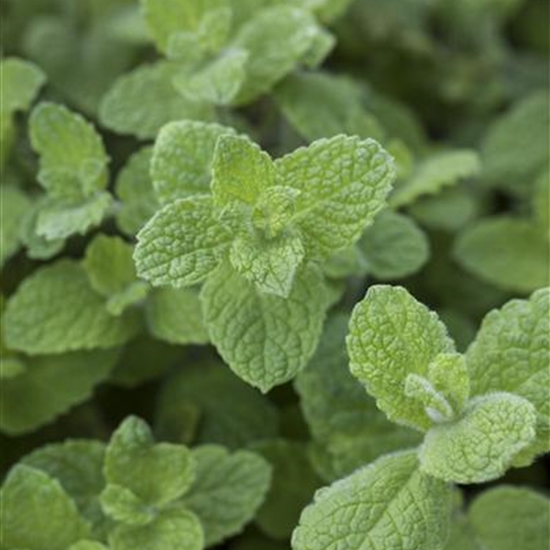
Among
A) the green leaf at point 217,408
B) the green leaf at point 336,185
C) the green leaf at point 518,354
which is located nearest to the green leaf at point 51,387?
the green leaf at point 217,408

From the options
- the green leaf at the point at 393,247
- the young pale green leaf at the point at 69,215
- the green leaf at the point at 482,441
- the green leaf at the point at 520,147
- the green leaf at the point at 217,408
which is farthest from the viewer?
the green leaf at the point at 520,147

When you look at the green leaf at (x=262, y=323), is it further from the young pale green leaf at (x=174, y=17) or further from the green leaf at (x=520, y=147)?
the green leaf at (x=520, y=147)

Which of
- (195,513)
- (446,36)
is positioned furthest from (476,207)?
(195,513)

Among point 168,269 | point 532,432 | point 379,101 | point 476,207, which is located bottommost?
point 476,207

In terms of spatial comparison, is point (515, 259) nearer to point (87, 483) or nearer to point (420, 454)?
point (420, 454)

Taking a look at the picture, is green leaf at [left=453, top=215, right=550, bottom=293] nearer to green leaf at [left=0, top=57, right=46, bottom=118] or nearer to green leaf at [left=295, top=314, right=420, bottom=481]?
green leaf at [left=295, top=314, right=420, bottom=481]
